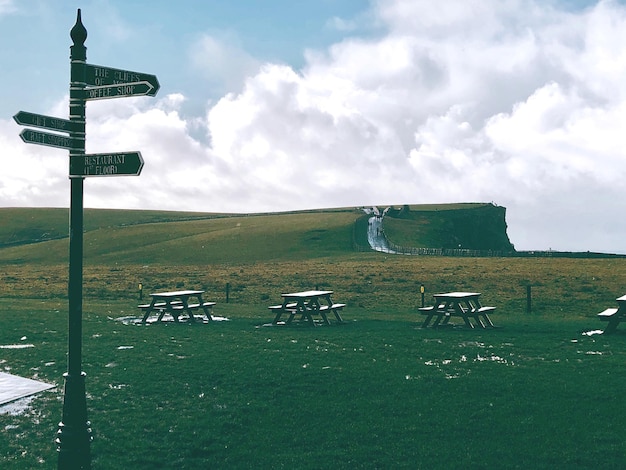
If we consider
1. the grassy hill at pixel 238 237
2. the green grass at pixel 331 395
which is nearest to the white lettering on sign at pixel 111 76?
the green grass at pixel 331 395

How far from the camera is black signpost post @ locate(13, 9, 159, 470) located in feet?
26.9

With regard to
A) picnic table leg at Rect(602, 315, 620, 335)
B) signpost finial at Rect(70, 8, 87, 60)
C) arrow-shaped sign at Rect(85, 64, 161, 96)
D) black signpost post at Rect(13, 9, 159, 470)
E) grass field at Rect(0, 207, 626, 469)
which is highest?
signpost finial at Rect(70, 8, 87, 60)

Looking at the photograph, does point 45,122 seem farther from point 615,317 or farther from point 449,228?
point 449,228

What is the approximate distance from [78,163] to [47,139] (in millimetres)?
497

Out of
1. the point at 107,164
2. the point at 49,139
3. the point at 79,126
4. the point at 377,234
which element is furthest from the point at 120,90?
the point at 377,234

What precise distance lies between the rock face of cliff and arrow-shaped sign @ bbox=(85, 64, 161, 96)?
83277mm

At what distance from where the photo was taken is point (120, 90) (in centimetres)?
867

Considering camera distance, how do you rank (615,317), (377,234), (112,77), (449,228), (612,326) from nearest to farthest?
(112,77) → (615,317) → (612,326) → (377,234) → (449,228)

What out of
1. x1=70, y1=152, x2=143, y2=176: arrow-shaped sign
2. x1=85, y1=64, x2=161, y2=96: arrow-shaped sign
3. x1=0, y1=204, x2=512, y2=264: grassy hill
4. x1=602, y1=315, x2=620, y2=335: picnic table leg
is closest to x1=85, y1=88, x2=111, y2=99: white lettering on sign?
x1=85, y1=64, x2=161, y2=96: arrow-shaped sign

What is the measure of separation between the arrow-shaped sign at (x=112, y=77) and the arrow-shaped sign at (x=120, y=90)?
0.24 ft

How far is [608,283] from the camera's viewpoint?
39906mm

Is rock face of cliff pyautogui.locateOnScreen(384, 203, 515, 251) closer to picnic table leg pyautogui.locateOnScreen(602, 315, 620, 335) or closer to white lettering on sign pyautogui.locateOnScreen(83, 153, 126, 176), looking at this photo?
picnic table leg pyautogui.locateOnScreen(602, 315, 620, 335)

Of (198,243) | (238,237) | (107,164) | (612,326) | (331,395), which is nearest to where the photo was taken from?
(107,164)

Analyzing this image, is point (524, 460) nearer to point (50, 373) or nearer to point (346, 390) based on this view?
point (346, 390)
